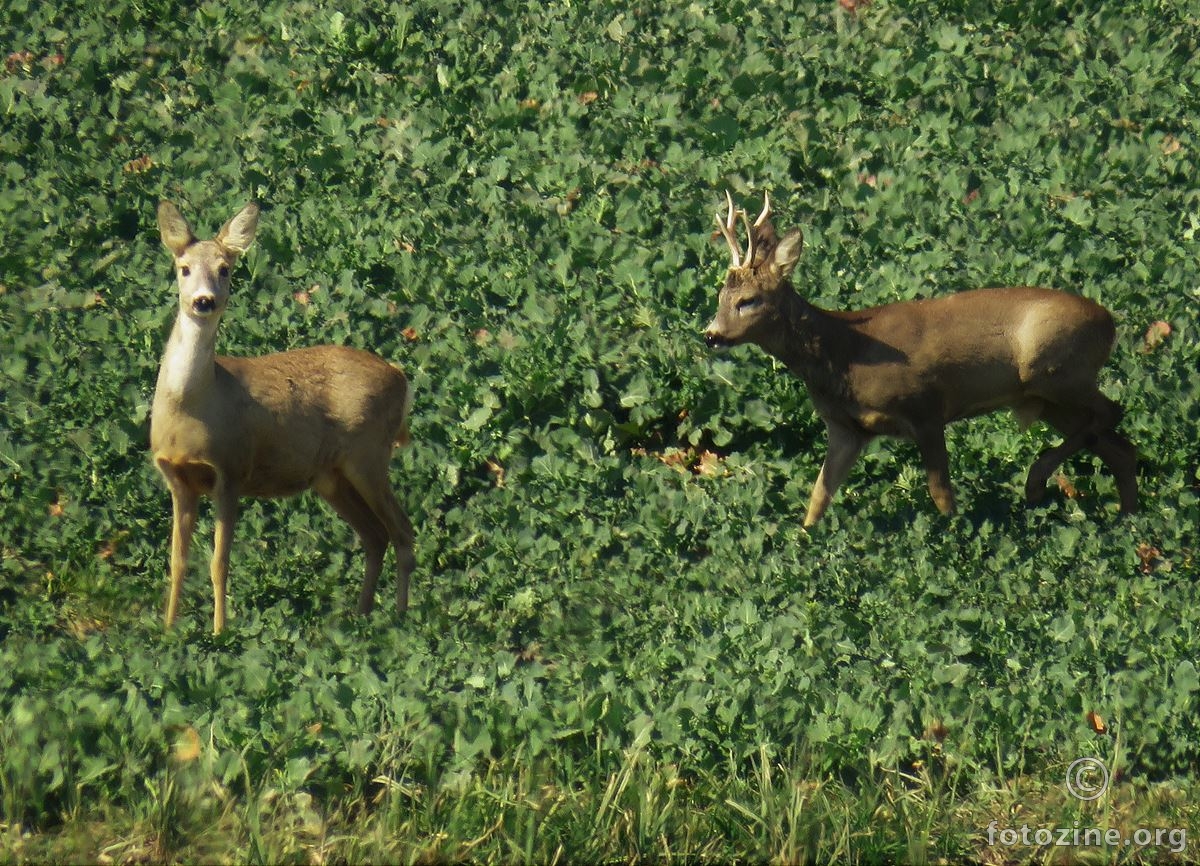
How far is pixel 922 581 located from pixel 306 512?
3.38 metres

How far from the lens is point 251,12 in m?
15.0

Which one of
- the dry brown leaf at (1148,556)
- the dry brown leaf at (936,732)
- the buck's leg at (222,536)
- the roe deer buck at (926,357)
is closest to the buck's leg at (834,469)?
the roe deer buck at (926,357)

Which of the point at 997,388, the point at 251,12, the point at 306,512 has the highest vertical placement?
the point at 251,12

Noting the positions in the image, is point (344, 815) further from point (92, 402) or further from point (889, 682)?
point (92, 402)

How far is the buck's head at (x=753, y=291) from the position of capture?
10135mm

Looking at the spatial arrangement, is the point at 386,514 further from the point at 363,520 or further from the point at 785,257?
the point at 785,257

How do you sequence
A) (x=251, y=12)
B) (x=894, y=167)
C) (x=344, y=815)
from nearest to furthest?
1. (x=344, y=815)
2. (x=894, y=167)
3. (x=251, y=12)

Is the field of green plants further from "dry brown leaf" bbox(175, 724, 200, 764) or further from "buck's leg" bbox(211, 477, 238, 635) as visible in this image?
"buck's leg" bbox(211, 477, 238, 635)

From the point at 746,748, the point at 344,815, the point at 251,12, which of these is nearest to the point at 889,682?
the point at 746,748

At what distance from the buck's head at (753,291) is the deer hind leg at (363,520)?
2.00 metres

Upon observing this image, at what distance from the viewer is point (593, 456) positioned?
422 inches

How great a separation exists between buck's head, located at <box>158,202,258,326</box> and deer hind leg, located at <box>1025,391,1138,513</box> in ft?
14.5

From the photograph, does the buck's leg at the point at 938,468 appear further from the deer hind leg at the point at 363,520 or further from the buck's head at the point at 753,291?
the deer hind leg at the point at 363,520

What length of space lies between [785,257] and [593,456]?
1539mm
